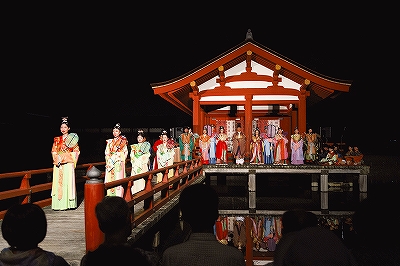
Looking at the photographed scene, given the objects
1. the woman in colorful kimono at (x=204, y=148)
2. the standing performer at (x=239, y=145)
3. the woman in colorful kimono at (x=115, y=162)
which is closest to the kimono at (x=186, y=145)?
the woman in colorful kimono at (x=204, y=148)

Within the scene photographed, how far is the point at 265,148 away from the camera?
1530 cm

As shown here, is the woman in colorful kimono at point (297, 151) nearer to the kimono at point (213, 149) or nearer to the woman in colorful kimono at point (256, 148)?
the woman in colorful kimono at point (256, 148)

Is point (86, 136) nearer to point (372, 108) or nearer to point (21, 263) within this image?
point (372, 108)

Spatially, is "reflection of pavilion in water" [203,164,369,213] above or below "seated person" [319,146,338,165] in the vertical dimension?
below

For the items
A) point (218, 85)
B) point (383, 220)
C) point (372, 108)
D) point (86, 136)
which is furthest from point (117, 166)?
point (372, 108)

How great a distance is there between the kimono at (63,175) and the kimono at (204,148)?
8.06 meters

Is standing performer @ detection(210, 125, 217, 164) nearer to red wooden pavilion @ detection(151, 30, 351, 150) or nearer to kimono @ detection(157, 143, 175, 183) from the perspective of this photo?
red wooden pavilion @ detection(151, 30, 351, 150)

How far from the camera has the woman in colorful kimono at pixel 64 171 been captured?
7805mm

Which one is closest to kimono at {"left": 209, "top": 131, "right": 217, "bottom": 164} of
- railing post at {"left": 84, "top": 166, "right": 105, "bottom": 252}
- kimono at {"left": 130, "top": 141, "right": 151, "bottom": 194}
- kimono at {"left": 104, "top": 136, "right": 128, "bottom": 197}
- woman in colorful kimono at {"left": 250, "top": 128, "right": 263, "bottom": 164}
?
woman in colorful kimono at {"left": 250, "top": 128, "right": 263, "bottom": 164}

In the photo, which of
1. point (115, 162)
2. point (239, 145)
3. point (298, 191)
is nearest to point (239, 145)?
point (239, 145)

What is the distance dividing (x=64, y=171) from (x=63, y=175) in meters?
0.08

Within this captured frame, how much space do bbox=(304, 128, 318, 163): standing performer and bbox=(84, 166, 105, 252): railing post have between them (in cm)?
1202

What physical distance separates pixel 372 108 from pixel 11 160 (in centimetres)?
2875

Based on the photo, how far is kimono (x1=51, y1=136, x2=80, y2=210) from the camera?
25.6ft
